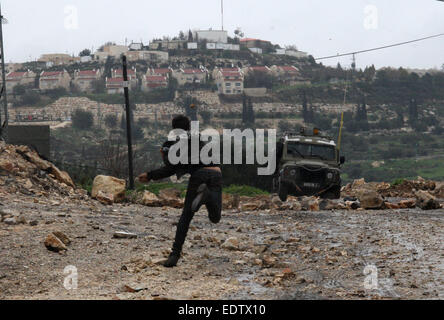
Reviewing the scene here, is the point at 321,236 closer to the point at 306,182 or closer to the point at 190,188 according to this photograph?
the point at 190,188

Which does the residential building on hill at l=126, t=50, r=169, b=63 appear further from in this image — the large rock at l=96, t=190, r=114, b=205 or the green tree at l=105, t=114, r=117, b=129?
the large rock at l=96, t=190, r=114, b=205

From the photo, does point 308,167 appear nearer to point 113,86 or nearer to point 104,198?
point 104,198

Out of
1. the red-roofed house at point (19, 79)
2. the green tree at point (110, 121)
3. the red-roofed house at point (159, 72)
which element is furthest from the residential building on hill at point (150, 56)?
the green tree at point (110, 121)

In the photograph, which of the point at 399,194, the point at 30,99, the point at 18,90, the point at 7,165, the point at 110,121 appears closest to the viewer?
the point at 7,165

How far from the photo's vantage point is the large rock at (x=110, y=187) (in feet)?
57.6

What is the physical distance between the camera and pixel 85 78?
541 ft

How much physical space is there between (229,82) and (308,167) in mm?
133592

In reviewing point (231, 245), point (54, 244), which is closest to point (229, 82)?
point (231, 245)

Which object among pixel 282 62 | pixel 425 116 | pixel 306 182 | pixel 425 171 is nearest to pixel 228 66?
pixel 282 62

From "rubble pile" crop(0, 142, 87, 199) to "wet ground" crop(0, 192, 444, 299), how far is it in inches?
92.9

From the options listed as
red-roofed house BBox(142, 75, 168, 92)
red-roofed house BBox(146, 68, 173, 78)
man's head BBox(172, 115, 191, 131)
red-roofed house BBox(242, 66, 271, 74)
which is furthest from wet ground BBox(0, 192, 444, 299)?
red-roofed house BBox(242, 66, 271, 74)

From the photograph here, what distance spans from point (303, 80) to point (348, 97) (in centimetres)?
1849

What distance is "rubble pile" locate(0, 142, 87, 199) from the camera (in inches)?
613

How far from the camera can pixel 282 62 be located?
7087 inches
